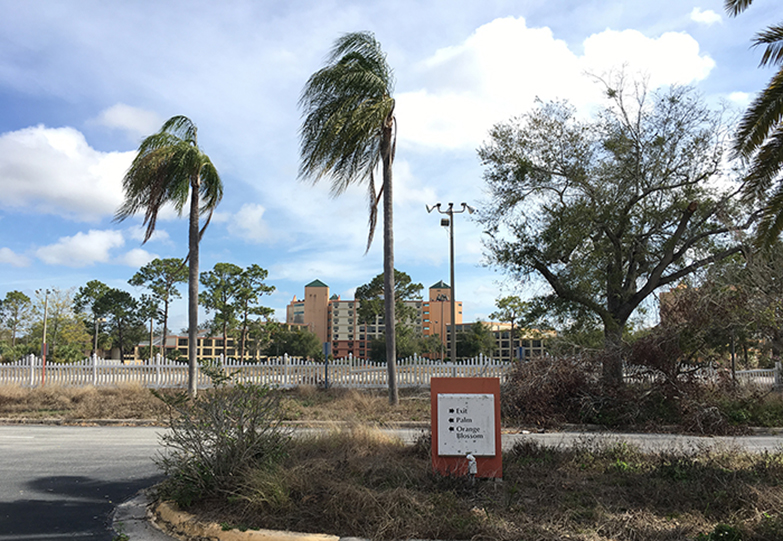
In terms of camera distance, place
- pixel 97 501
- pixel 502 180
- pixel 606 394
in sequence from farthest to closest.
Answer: pixel 502 180, pixel 606 394, pixel 97 501

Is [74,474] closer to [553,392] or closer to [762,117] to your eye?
[553,392]

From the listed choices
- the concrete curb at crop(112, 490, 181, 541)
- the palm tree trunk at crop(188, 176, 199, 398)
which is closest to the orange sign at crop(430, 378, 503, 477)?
the concrete curb at crop(112, 490, 181, 541)

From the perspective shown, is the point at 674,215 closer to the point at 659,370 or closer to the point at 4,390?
the point at 659,370

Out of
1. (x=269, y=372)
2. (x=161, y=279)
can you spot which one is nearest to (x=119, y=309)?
(x=161, y=279)

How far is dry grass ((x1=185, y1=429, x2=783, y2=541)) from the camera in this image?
A: 16.4ft

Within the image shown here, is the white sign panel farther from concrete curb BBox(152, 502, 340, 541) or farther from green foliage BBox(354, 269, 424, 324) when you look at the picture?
green foliage BBox(354, 269, 424, 324)

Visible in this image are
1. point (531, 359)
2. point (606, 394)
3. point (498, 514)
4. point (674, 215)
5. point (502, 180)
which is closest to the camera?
point (498, 514)

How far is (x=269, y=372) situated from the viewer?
21.9 metres

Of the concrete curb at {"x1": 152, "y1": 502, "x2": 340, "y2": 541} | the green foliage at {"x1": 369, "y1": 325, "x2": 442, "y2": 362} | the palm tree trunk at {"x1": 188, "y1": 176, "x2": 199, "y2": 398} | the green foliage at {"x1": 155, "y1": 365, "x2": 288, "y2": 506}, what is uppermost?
the palm tree trunk at {"x1": 188, "y1": 176, "x2": 199, "y2": 398}

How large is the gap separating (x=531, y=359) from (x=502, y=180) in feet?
19.0

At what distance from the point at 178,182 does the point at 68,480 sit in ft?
34.3

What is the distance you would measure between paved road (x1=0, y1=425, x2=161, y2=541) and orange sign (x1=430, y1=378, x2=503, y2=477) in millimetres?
3490

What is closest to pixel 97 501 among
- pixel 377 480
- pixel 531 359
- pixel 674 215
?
pixel 377 480

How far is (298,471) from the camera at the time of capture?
20.6 feet
